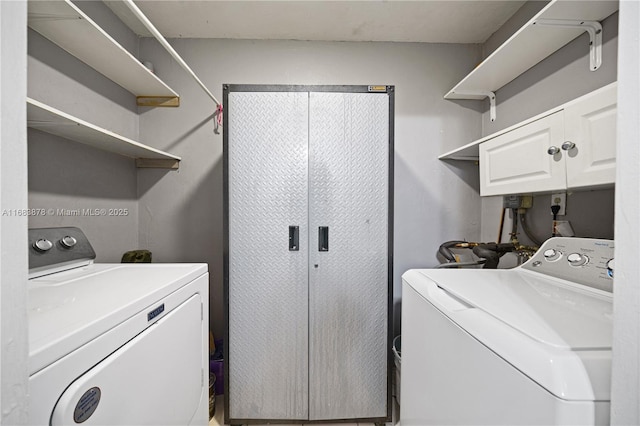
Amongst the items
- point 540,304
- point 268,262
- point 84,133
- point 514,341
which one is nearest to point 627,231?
point 514,341

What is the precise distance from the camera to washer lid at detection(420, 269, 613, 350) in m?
0.58

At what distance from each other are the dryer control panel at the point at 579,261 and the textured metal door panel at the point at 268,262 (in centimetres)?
117

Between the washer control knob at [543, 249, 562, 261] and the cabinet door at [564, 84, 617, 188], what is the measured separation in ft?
1.02

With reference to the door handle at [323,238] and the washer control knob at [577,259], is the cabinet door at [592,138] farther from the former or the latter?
the door handle at [323,238]

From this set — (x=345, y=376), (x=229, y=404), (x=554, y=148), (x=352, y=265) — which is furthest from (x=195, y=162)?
(x=554, y=148)

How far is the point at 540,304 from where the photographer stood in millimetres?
782

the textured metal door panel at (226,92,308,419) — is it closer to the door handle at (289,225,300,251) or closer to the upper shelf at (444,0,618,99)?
the door handle at (289,225,300,251)

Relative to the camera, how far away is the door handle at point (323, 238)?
5.23 feet

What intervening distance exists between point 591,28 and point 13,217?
2.05 m

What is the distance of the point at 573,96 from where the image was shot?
1.35 m

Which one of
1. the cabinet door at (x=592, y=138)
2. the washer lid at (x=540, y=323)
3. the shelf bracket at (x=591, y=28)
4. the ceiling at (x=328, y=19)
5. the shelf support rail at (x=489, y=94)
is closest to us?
the washer lid at (x=540, y=323)

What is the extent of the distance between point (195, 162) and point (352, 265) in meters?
1.44

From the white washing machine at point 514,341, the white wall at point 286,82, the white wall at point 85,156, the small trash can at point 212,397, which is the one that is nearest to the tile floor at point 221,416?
the small trash can at point 212,397

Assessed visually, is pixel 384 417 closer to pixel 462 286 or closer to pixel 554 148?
pixel 462 286
